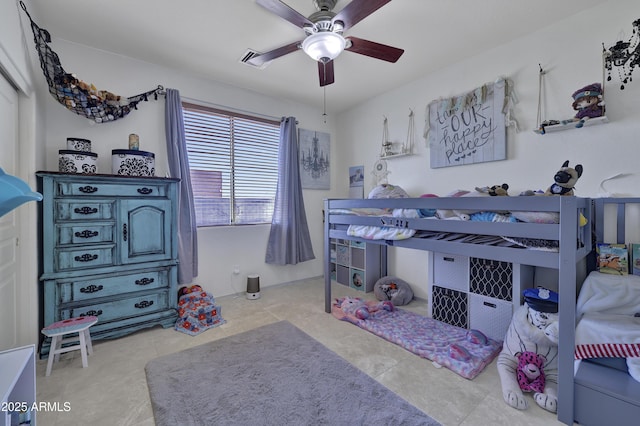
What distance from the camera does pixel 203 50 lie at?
250 cm

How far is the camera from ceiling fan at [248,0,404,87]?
1.50 meters

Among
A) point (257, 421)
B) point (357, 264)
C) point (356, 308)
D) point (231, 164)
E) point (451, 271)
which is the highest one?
point (231, 164)

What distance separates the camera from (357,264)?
352 centimetres

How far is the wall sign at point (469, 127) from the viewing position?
2.44 meters

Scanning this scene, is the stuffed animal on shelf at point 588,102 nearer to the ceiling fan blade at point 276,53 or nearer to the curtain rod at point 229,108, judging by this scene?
the ceiling fan blade at point 276,53

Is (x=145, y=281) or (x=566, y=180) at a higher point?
(x=566, y=180)

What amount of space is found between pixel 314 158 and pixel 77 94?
260cm

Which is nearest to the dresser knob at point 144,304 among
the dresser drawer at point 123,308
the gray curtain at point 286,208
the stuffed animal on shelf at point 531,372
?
the dresser drawer at point 123,308

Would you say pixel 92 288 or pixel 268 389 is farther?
pixel 92 288

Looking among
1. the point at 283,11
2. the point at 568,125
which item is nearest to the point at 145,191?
the point at 283,11

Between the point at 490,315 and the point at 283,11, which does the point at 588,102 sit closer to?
the point at 490,315

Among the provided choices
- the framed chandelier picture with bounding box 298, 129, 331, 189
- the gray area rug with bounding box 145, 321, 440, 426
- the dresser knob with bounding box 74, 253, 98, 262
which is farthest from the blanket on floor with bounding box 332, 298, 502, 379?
the dresser knob with bounding box 74, 253, 98, 262

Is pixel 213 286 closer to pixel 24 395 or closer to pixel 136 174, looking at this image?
pixel 136 174

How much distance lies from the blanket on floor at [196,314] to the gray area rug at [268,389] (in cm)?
32
